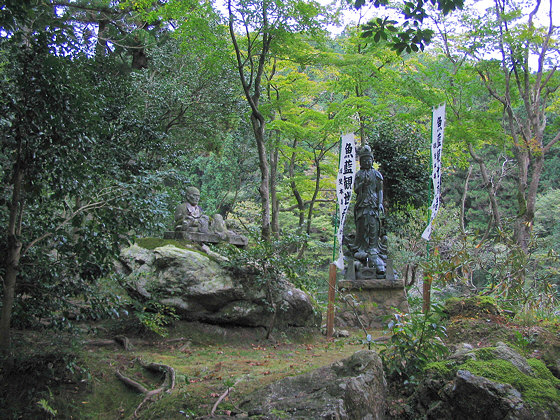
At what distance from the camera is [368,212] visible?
30.8ft

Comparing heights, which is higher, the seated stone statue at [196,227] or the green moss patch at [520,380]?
the seated stone statue at [196,227]

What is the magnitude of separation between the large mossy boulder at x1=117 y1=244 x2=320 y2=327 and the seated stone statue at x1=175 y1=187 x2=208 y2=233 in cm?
79

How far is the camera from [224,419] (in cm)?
290

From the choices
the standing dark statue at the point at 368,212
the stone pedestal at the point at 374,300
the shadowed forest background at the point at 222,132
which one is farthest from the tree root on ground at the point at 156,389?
the standing dark statue at the point at 368,212

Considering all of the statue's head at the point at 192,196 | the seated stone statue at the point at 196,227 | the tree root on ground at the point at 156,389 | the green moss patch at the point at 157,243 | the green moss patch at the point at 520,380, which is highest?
the statue's head at the point at 192,196

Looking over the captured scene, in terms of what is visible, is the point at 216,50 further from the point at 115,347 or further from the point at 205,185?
the point at 205,185

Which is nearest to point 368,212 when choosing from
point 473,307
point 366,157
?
point 366,157

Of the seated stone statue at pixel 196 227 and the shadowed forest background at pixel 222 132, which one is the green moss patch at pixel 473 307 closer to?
the shadowed forest background at pixel 222 132

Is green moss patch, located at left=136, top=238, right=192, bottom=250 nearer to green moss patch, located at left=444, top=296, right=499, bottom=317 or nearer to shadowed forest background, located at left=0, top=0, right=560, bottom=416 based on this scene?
shadowed forest background, located at left=0, top=0, right=560, bottom=416

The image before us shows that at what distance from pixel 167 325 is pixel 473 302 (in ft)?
14.2

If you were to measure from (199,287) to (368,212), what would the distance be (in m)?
4.35

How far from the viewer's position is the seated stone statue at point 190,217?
26.0ft

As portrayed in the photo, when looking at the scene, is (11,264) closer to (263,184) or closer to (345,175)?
(263,184)

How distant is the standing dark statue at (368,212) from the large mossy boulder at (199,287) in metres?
2.77
